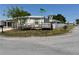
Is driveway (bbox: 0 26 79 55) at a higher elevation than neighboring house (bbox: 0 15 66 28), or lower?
lower

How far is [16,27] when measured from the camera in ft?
60.0

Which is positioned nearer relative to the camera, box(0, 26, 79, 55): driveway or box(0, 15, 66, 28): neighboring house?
box(0, 26, 79, 55): driveway

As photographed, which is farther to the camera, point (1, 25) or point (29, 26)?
point (1, 25)

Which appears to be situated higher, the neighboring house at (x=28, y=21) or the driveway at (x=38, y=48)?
the neighboring house at (x=28, y=21)

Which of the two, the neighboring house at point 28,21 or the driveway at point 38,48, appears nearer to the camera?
the driveway at point 38,48

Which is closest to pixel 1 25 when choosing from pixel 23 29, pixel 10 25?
pixel 10 25

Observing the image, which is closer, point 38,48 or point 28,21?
point 38,48

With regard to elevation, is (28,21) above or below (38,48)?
above

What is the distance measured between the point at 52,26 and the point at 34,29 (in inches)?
207
